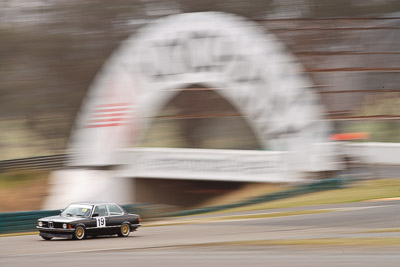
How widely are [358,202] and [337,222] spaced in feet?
14.5

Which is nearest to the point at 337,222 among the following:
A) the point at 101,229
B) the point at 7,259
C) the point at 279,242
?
the point at 279,242

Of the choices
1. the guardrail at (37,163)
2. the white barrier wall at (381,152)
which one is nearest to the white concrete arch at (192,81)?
the white barrier wall at (381,152)

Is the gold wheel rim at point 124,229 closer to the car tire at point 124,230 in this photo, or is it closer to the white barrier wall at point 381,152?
the car tire at point 124,230

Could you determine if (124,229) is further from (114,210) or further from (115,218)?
(114,210)

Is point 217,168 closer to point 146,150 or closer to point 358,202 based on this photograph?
point 146,150

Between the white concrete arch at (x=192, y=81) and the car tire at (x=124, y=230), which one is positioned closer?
the car tire at (x=124, y=230)

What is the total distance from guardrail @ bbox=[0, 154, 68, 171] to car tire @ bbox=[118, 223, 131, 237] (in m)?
22.3

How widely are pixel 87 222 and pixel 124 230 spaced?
3.27 feet

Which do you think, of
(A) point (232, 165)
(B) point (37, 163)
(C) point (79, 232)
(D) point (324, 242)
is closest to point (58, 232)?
(C) point (79, 232)

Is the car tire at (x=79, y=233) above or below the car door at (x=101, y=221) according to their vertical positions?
below

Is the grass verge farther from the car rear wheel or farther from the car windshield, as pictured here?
the car windshield

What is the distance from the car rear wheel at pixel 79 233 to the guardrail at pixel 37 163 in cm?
2296

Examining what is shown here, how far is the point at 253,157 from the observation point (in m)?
25.5

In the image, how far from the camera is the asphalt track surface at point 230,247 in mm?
9766
